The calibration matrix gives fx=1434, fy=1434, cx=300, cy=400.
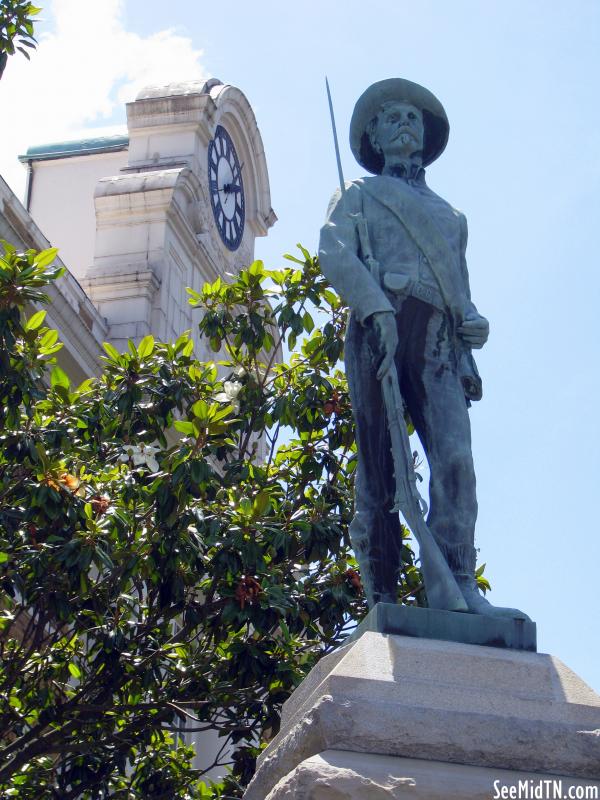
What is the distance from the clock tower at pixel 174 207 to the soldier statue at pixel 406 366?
13.7m

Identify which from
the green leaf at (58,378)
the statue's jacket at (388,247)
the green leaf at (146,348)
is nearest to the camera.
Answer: the statue's jacket at (388,247)

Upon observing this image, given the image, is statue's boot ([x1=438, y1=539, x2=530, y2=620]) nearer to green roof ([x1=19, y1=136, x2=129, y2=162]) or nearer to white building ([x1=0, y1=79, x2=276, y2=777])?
white building ([x1=0, y1=79, x2=276, y2=777])

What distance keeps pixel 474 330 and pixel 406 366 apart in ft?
1.11

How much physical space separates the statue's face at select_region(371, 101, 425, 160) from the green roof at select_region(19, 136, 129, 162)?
18.9 meters

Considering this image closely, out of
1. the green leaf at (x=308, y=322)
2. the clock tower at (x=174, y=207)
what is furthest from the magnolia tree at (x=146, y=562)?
the clock tower at (x=174, y=207)

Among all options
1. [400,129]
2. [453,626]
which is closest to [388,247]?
[400,129]

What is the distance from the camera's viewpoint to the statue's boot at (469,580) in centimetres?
548

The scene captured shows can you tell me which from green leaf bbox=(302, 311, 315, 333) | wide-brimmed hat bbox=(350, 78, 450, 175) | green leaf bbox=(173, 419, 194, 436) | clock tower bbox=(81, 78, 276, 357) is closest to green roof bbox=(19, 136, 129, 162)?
clock tower bbox=(81, 78, 276, 357)

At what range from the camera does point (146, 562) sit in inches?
399

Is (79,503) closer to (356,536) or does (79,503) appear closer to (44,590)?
(44,590)

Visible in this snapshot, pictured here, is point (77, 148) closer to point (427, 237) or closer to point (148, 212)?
point (148, 212)

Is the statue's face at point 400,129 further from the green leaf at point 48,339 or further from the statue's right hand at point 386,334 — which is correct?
the green leaf at point 48,339

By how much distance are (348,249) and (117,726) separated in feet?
19.1

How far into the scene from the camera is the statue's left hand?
6.19m
